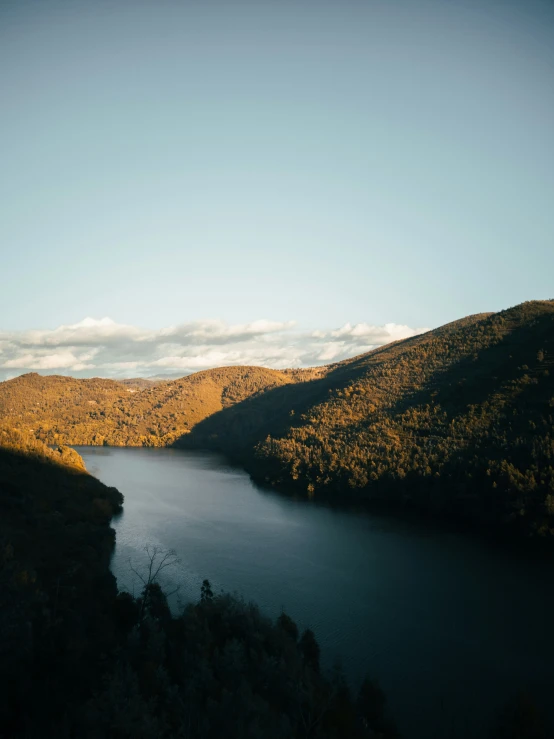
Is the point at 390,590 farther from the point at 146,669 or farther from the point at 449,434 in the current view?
the point at 449,434

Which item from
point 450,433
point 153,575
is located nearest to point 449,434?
point 450,433

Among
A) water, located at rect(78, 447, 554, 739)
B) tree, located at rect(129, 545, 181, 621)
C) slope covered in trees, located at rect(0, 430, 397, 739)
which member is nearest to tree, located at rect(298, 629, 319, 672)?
slope covered in trees, located at rect(0, 430, 397, 739)

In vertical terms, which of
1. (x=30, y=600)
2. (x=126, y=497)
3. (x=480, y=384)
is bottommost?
(x=126, y=497)

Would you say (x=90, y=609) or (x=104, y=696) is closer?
(x=104, y=696)

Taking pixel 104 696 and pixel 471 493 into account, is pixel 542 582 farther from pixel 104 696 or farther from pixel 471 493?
pixel 104 696

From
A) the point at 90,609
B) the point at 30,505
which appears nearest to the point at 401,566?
the point at 90,609

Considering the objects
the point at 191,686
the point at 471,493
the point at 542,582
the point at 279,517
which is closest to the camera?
the point at 191,686
